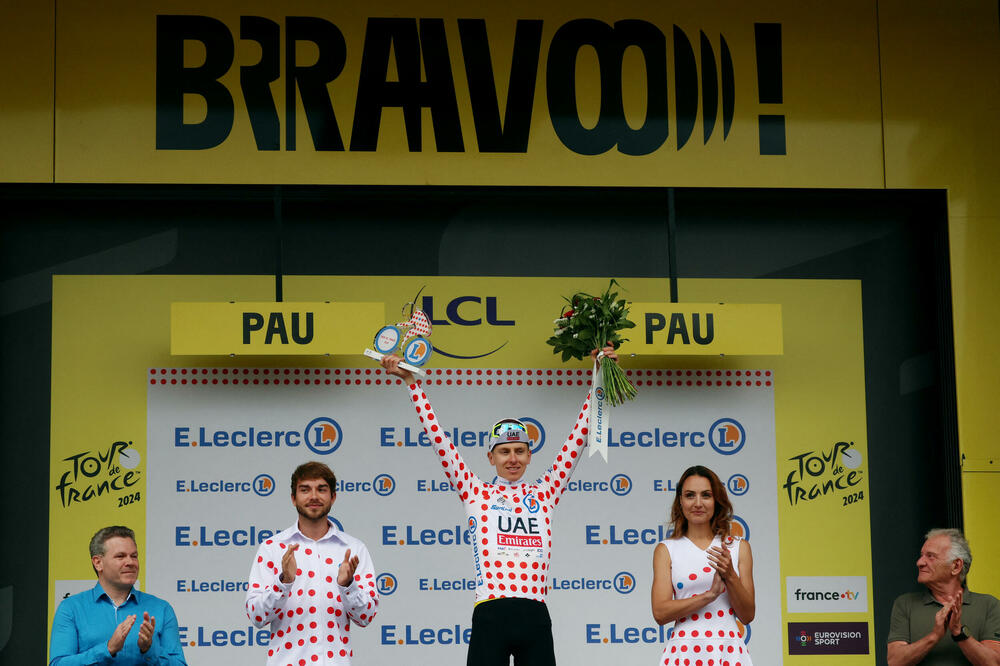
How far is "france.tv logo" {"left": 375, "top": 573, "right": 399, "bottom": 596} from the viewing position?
285 inches

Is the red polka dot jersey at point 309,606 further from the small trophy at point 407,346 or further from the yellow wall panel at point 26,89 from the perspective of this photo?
the yellow wall panel at point 26,89

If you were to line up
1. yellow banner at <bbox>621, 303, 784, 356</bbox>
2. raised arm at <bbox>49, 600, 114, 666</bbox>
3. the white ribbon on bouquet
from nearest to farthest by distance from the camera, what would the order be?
raised arm at <bbox>49, 600, 114, 666</bbox>, the white ribbon on bouquet, yellow banner at <bbox>621, 303, 784, 356</bbox>

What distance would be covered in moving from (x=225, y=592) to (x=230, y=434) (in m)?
0.88

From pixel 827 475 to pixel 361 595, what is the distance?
3.44 meters

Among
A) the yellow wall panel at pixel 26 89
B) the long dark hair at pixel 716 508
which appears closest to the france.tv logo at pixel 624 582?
the long dark hair at pixel 716 508

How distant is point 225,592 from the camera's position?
714 cm

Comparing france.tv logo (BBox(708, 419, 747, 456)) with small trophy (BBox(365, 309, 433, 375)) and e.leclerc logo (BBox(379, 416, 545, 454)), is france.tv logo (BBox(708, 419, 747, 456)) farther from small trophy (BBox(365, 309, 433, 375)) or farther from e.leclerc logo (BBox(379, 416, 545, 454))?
small trophy (BBox(365, 309, 433, 375))

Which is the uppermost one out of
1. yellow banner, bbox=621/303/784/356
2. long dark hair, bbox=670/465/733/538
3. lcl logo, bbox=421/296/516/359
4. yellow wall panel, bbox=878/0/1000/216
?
yellow wall panel, bbox=878/0/1000/216

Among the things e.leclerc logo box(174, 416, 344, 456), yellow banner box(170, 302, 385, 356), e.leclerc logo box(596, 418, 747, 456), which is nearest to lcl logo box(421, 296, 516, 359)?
yellow banner box(170, 302, 385, 356)

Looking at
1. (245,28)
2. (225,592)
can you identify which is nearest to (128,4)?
(245,28)

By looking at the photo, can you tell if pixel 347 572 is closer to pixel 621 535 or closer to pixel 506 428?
pixel 506 428

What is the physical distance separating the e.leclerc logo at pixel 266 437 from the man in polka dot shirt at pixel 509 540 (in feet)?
5.70

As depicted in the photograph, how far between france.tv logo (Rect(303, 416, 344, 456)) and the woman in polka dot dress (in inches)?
103

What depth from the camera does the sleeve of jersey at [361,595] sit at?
5188 mm
